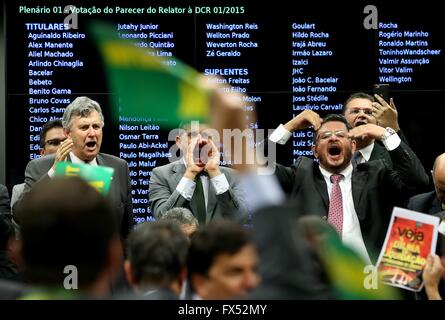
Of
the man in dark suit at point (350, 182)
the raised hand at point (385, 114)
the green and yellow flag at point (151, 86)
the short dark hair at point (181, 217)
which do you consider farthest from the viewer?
the raised hand at point (385, 114)

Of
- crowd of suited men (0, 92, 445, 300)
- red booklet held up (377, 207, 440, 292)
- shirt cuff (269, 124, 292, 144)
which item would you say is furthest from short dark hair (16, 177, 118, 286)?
shirt cuff (269, 124, 292, 144)

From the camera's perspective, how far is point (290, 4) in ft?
20.0

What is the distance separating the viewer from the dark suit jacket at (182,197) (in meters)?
4.91

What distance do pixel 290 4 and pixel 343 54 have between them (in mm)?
524

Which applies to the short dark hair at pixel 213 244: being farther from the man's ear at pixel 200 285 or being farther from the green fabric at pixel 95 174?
the green fabric at pixel 95 174

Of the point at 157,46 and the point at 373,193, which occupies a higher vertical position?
the point at 157,46

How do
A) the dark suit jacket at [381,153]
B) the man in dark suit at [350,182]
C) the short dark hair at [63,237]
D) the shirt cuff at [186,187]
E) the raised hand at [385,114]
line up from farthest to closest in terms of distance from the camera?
the dark suit jacket at [381,153]
the raised hand at [385,114]
the shirt cuff at [186,187]
the man in dark suit at [350,182]
the short dark hair at [63,237]

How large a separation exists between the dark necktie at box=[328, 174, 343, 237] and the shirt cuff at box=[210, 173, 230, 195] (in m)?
0.62

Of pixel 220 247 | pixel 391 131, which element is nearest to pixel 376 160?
pixel 391 131

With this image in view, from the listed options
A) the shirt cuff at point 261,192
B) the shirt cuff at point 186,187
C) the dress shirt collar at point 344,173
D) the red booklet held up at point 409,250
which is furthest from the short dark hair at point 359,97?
the shirt cuff at point 261,192

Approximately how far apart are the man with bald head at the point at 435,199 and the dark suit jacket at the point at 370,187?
2.7 inches
